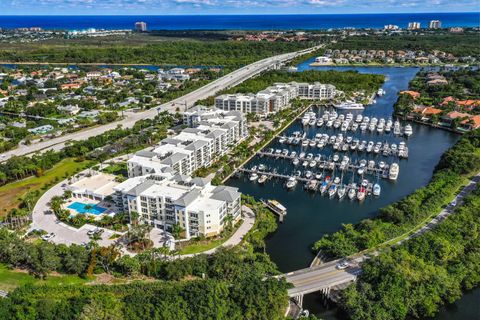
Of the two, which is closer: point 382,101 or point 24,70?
point 382,101

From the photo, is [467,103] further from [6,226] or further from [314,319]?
[6,226]

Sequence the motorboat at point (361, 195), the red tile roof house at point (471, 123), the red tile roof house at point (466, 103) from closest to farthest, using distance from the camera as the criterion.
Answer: the motorboat at point (361, 195) → the red tile roof house at point (471, 123) → the red tile roof house at point (466, 103)

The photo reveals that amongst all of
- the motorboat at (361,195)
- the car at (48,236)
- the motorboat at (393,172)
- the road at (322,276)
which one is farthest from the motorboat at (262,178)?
the car at (48,236)

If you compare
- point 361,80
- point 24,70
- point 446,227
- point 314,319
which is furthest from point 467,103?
point 24,70

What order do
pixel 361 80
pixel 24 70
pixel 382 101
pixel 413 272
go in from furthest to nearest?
pixel 24 70, pixel 361 80, pixel 382 101, pixel 413 272

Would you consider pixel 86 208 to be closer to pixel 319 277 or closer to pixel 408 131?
pixel 319 277

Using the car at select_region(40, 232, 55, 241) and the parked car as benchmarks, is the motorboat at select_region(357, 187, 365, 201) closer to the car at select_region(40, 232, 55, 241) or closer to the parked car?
the parked car

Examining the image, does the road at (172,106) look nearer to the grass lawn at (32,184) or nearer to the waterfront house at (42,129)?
the waterfront house at (42,129)
